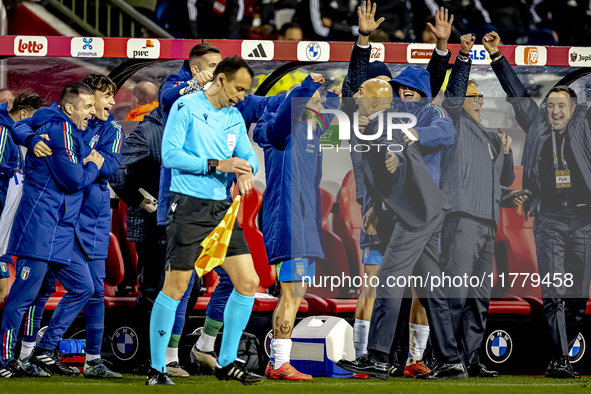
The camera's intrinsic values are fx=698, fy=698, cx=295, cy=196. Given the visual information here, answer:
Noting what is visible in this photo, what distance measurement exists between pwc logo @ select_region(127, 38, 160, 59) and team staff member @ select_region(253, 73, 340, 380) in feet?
4.74

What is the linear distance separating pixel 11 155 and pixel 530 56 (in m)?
3.96

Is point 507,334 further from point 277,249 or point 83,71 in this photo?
point 83,71

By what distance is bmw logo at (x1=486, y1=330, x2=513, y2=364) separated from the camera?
4957 millimetres

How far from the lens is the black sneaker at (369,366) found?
168 inches

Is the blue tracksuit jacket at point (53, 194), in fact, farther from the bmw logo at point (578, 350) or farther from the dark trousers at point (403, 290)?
the bmw logo at point (578, 350)

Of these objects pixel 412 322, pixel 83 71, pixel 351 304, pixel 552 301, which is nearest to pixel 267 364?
pixel 351 304

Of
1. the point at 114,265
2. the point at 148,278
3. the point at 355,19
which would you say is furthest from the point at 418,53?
the point at 355,19

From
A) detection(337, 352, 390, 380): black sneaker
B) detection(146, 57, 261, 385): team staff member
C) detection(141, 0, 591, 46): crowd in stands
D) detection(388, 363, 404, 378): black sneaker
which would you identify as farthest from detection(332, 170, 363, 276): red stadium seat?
detection(141, 0, 591, 46): crowd in stands

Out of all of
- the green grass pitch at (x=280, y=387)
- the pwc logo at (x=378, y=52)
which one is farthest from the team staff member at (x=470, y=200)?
the pwc logo at (x=378, y=52)

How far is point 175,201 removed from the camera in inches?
147

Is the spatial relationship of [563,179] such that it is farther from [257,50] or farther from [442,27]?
[257,50]

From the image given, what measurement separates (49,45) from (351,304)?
3039 mm

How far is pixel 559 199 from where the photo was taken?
4.69m

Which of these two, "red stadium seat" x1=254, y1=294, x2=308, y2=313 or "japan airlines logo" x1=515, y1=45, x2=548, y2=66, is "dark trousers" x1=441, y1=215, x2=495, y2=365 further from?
"japan airlines logo" x1=515, y1=45, x2=548, y2=66
